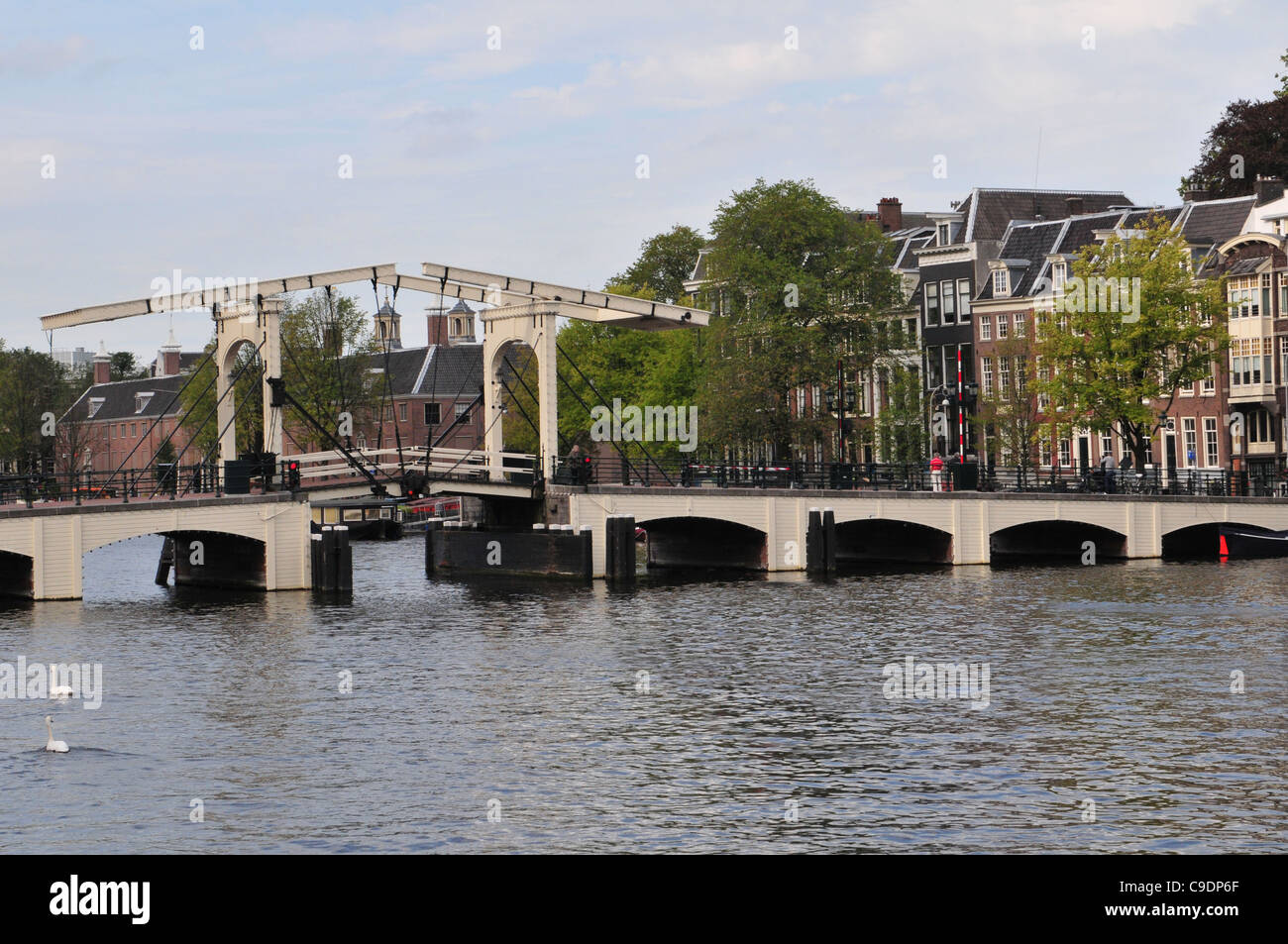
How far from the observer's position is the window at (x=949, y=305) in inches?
3110

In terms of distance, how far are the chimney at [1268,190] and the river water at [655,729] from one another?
31.6 meters

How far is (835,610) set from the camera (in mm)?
38844

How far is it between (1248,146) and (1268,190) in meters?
5.43

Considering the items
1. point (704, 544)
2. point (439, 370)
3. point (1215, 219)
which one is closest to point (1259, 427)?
point (1215, 219)

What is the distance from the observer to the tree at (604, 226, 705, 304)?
94.8 metres

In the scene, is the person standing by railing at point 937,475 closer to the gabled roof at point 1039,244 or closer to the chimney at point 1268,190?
the chimney at point 1268,190

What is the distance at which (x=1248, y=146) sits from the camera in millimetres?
72500

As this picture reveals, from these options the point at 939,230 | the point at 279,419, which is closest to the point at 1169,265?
the point at 939,230

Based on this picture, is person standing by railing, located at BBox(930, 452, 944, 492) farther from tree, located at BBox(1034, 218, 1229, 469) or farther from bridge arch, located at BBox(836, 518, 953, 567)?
tree, located at BBox(1034, 218, 1229, 469)

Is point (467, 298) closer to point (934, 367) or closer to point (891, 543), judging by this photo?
point (891, 543)

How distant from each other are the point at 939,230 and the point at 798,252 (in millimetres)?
11457

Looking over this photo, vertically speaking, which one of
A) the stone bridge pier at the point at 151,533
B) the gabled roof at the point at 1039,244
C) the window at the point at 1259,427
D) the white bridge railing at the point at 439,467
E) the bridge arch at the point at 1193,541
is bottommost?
the bridge arch at the point at 1193,541

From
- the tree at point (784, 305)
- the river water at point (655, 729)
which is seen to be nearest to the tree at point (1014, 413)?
the tree at point (784, 305)
